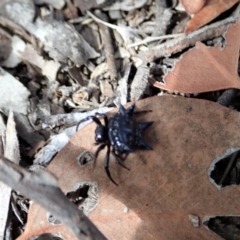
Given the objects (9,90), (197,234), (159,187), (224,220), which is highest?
(9,90)

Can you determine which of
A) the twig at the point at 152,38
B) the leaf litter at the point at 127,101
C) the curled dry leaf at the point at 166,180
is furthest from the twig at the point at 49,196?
the twig at the point at 152,38

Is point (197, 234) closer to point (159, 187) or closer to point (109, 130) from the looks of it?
point (159, 187)

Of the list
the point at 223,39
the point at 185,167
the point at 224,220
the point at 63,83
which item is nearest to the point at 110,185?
the point at 185,167

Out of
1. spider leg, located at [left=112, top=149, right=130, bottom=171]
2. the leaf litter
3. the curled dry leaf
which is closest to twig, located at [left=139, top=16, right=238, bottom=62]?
the leaf litter

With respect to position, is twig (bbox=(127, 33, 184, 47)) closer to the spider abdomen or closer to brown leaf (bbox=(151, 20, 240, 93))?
brown leaf (bbox=(151, 20, 240, 93))

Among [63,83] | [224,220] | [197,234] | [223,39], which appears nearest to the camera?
[197,234]

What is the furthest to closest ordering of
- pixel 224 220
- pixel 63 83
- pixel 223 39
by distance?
pixel 63 83 → pixel 223 39 → pixel 224 220
